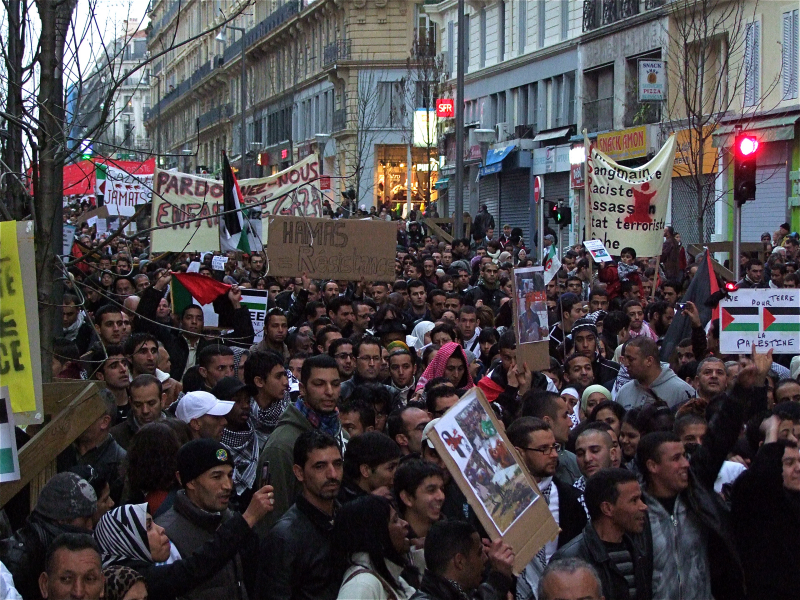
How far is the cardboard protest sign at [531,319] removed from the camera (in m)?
8.61


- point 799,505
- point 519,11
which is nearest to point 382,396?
A: point 799,505

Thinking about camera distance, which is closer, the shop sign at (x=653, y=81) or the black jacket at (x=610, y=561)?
the black jacket at (x=610, y=561)

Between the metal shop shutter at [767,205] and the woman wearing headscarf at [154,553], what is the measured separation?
22716 millimetres

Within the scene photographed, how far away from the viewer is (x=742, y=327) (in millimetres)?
8469

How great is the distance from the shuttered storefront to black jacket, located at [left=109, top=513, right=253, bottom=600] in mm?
33031

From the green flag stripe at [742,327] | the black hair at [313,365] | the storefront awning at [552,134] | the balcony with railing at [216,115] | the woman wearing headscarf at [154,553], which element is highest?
the balcony with railing at [216,115]

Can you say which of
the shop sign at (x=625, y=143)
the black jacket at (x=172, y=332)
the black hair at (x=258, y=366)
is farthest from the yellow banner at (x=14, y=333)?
the shop sign at (x=625, y=143)

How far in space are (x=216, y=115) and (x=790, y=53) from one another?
51.1m

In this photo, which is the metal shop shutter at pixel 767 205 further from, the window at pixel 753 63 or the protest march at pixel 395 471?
the protest march at pixel 395 471

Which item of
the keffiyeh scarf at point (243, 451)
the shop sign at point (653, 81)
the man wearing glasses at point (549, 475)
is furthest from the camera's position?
the shop sign at point (653, 81)

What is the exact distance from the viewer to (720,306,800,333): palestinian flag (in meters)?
8.45

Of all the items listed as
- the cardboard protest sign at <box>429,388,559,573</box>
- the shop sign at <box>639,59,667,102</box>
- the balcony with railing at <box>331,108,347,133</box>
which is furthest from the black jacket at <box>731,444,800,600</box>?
the balcony with railing at <box>331,108,347,133</box>

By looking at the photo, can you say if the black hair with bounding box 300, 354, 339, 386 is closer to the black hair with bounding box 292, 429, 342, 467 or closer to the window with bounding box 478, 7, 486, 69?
the black hair with bounding box 292, 429, 342, 467

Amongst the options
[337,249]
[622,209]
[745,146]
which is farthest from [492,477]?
[622,209]
